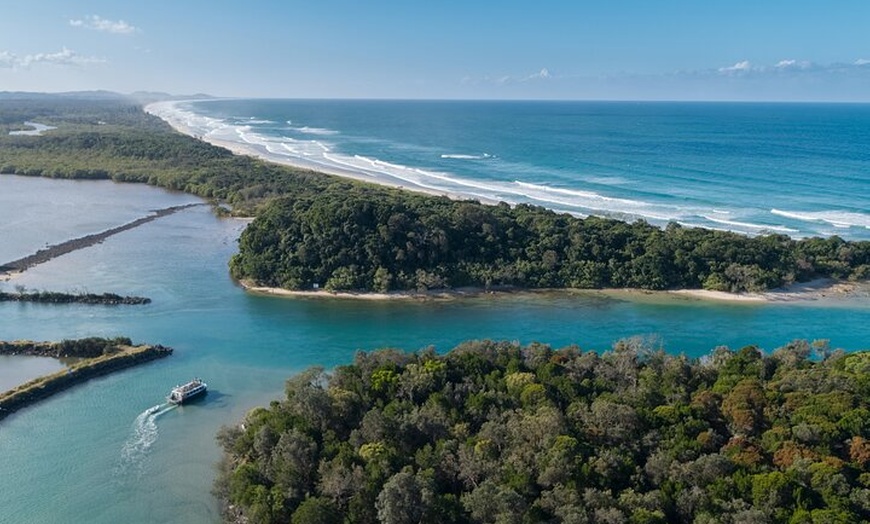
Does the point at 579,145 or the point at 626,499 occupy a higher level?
the point at 579,145

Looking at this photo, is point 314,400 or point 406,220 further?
point 406,220

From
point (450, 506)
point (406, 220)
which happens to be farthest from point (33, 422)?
point (406, 220)

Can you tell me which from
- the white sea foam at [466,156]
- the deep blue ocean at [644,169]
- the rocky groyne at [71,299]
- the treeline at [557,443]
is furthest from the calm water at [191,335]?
the white sea foam at [466,156]

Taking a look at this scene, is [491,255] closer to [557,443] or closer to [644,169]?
[557,443]

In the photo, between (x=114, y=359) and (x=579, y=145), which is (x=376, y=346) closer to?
(x=114, y=359)

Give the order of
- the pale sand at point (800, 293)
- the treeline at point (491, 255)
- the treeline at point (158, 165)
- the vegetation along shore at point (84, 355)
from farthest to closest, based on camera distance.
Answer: the treeline at point (158, 165)
the treeline at point (491, 255)
the pale sand at point (800, 293)
the vegetation along shore at point (84, 355)

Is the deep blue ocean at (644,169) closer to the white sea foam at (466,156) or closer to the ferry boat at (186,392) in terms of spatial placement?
the white sea foam at (466,156)
